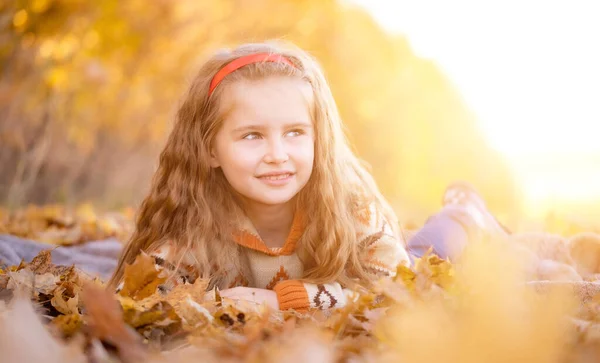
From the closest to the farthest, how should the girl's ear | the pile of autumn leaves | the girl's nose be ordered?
1. the pile of autumn leaves
2. the girl's nose
3. the girl's ear

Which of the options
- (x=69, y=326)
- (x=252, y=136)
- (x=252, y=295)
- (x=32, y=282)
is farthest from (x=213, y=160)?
(x=69, y=326)

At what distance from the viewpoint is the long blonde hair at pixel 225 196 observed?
251 centimetres

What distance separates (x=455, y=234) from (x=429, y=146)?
13.2 metres

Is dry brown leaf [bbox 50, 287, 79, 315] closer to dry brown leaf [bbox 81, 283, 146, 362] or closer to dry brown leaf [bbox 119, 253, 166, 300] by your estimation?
dry brown leaf [bbox 119, 253, 166, 300]

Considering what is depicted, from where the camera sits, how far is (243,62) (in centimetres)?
261

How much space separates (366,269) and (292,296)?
A: 42cm

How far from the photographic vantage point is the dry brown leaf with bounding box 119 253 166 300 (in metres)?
1.76

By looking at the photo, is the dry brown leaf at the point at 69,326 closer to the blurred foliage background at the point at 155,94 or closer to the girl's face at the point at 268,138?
the girl's face at the point at 268,138

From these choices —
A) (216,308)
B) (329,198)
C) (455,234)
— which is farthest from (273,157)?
(455,234)

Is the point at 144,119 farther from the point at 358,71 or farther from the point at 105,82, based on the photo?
the point at 358,71

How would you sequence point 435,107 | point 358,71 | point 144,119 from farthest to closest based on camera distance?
point 435,107 < point 358,71 < point 144,119

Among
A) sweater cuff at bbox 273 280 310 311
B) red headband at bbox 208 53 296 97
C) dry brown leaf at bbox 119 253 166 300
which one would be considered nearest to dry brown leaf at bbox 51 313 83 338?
dry brown leaf at bbox 119 253 166 300

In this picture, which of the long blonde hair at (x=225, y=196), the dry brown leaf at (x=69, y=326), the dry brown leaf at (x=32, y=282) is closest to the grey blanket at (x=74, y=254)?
the long blonde hair at (x=225, y=196)

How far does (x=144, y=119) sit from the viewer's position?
1012cm
